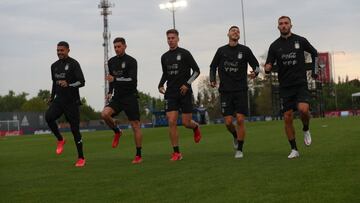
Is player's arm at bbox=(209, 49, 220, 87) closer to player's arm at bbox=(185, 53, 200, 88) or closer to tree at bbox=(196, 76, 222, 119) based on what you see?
player's arm at bbox=(185, 53, 200, 88)

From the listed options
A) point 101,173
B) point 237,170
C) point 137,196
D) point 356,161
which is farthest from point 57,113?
point 356,161

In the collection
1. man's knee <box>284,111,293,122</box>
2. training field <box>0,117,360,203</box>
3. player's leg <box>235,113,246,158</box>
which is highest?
man's knee <box>284,111,293,122</box>

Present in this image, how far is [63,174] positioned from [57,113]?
1.95 metres

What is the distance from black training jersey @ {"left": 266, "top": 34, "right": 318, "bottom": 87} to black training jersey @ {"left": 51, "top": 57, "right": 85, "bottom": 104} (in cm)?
343

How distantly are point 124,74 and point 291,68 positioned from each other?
3083 millimetres

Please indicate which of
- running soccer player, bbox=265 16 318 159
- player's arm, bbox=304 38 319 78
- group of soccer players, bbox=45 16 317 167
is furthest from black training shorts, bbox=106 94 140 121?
player's arm, bbox=304 38 319 78

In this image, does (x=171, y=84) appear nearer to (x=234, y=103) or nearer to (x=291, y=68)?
(x=234, y=103)

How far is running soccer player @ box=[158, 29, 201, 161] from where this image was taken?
9797 millimetres

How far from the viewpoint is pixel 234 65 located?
9570 mm

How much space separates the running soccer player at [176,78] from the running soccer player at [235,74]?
0.48 metres

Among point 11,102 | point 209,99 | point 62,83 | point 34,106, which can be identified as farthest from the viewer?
point 11,102

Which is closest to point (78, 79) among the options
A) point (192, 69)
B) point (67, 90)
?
point (67, 90)

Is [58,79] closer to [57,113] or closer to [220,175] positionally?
[57,113]

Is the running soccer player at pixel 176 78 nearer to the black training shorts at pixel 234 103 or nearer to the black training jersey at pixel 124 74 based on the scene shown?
the black training jersey at pixel 124 74
